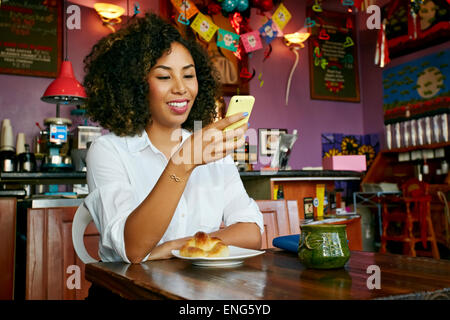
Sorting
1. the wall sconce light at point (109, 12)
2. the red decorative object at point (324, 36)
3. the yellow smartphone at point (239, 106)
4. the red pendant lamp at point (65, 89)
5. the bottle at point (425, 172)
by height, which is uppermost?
the red decorative object at point (324, 36)

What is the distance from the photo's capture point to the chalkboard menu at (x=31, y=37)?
15.1 feet

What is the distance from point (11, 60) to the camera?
4.60 m

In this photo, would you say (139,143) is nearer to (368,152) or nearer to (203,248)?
(203,248)

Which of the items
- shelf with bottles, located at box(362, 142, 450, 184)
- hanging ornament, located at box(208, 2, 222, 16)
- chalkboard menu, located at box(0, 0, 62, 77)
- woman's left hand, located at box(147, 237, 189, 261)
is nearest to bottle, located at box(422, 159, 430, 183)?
shelf with bottles, located at box(362, 142, 450, 184)

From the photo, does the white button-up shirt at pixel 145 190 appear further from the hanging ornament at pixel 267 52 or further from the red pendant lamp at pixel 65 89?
the hanging ornament at pixel 267 52

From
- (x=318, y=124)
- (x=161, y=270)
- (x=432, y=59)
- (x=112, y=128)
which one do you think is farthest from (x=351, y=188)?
(x=161, y=270)

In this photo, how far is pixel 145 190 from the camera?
1460mm

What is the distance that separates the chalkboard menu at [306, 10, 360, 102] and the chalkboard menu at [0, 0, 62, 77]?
→ 3386 mm

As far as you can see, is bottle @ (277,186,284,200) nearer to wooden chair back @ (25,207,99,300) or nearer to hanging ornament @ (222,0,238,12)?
wooden chair back @ (25,207,99,300)

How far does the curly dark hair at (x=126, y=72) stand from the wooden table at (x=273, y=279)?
647 mm

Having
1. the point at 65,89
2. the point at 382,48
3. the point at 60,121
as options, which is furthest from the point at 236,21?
the point at 60,121

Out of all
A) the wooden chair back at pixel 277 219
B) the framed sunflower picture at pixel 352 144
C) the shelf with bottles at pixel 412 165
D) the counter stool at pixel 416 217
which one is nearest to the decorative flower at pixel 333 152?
the framed sunflower picture at pixel 352 144
